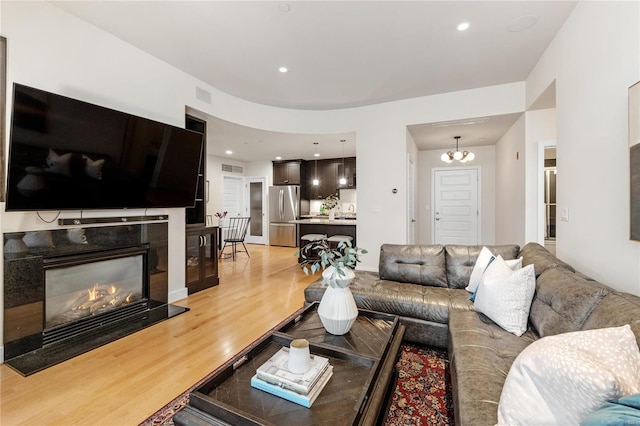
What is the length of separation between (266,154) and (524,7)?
5.90 m

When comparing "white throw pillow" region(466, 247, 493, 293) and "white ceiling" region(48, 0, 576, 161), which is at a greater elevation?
"white ceiling" region(48, 0, 576, 161)

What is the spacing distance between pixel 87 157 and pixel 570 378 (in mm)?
3409

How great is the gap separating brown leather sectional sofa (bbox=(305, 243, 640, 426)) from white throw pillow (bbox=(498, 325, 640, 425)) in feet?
0.62

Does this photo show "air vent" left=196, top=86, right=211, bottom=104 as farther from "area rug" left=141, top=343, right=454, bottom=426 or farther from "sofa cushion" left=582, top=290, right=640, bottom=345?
"sofa cushion" left=582, top=290, right=640, bottom=345

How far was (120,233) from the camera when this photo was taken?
294 cm

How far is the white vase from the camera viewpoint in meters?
1.74

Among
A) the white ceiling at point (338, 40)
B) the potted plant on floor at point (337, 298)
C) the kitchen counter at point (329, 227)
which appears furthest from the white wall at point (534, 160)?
the potted plant on floor at point (337, 298)

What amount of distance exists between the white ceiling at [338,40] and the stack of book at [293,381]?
2.73 m

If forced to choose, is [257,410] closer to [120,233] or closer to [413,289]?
[413,289]

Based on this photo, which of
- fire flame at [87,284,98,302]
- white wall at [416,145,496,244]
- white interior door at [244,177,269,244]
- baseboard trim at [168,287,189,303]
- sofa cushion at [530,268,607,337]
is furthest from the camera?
white interior door at [244,177,269,244]

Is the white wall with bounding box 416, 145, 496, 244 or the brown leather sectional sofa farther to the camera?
the white wall with bounding box 416, 145, 496, 244

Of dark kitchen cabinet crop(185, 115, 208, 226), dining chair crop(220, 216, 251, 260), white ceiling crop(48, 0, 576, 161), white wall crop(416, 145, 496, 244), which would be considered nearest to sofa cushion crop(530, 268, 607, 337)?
white ceiling crop(48, 0, 576, 161)

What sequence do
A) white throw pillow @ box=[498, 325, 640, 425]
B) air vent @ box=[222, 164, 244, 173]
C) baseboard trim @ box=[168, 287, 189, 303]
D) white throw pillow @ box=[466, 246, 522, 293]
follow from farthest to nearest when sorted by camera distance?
air vent @ box=[222, 164, 244, 173] → baseboard trim @ box=[168, 287, 189, 303] → white throw pillow @ box=[466, 246, 522, 293] → white throw pillow @ box=[498, 325, 640, 425]

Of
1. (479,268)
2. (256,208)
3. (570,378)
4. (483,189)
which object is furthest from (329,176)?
(570,378)
